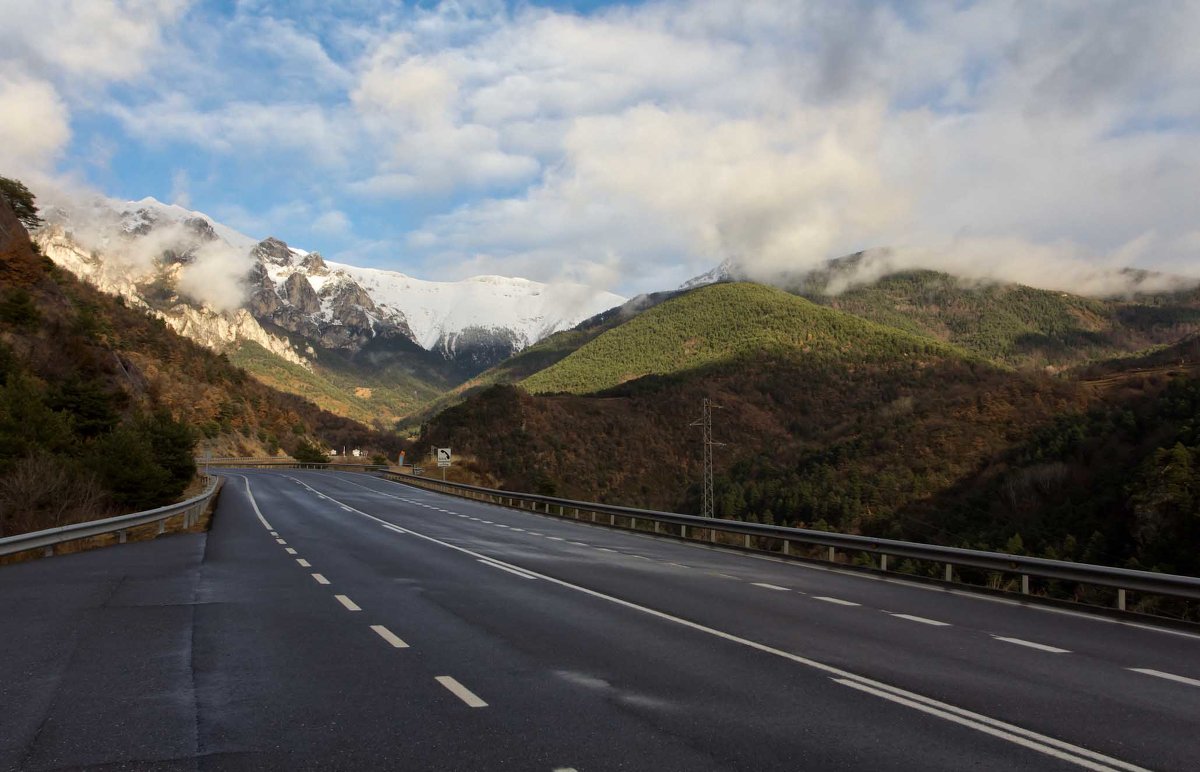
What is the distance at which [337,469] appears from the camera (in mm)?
84625

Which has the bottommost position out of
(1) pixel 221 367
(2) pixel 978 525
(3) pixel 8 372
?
(2) pixel 978 525

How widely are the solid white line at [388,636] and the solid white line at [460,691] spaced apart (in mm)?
1486

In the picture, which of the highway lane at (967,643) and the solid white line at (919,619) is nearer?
the highway lane at (967,643)

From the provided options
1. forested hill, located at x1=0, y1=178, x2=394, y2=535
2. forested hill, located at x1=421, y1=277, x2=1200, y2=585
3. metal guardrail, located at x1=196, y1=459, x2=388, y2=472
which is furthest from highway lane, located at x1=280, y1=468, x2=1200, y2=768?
metal guardrail, located at x1=196, y1=459, x2=388, y2=472

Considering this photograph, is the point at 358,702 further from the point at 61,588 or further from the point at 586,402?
the point at 586,402

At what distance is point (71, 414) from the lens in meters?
36.1

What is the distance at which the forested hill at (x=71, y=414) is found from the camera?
846 inches

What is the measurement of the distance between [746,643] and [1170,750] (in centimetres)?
387

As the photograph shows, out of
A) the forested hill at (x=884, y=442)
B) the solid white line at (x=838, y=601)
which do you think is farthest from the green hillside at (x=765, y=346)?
the solid white line at (x=838, y=601)

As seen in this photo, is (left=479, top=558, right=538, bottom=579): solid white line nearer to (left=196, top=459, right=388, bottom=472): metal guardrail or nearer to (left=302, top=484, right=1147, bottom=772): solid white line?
(left=302, top=484, right=1147, bottom=772): solid white line

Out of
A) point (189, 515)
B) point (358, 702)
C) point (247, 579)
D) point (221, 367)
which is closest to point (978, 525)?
point (189, 515)

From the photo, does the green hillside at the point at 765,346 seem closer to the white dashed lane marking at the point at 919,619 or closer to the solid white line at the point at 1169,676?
the white dashed lane marking at the point at 919,619

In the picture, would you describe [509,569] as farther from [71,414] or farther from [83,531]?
[71,414]

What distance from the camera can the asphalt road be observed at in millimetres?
5000
